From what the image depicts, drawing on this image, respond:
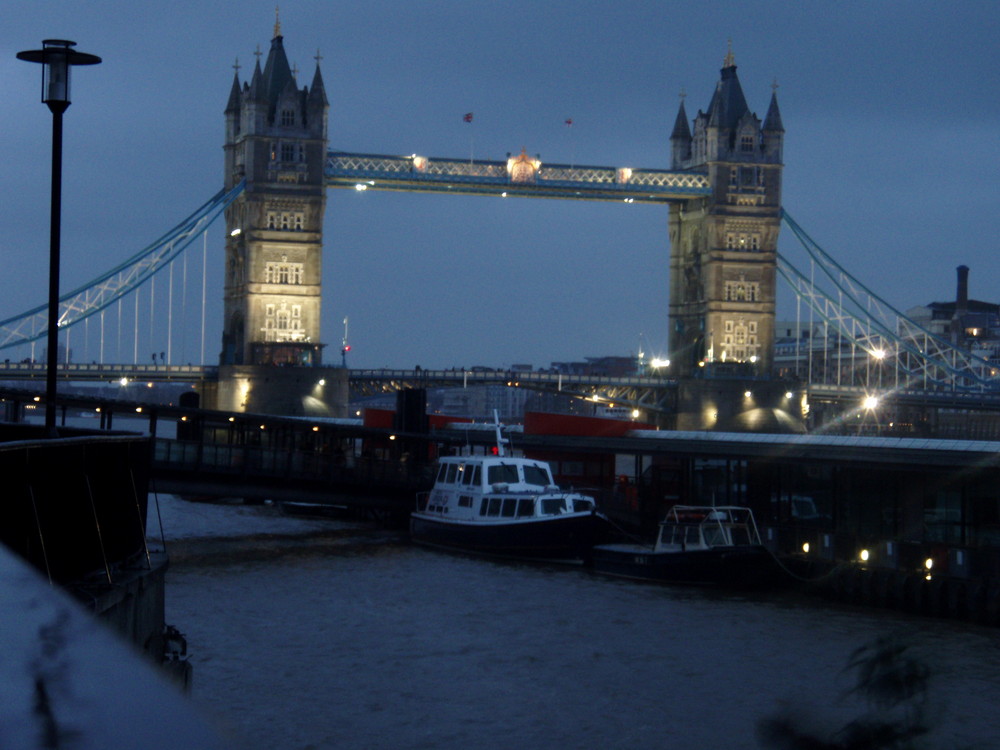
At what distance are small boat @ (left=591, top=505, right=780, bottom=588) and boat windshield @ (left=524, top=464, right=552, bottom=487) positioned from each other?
12.7 ft

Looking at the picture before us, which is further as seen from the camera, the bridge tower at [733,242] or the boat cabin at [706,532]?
the bridge tower at [733,242]

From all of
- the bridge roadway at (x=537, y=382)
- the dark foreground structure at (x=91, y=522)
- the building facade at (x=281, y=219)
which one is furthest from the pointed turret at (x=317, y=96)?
the dark foreground structure at (x=91, y=522)

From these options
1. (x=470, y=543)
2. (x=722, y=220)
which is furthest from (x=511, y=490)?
(x=722, y=220)

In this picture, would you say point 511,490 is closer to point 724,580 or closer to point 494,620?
point 724,580

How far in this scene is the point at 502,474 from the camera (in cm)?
3553

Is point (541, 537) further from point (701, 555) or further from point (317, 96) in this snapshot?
point (317, 96)

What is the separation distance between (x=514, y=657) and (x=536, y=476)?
14.2m

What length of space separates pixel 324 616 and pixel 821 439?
51.7 feet

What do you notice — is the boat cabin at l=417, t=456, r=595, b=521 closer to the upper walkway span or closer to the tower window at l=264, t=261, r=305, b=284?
the upper walkway span

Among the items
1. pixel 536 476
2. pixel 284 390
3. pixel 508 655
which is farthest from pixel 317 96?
pixel 508 655

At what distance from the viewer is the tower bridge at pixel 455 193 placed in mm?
79250

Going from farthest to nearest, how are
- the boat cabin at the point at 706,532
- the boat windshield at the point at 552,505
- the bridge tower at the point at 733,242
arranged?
the bridge tower at the point at 733,242
the boat windshield at the point at 552,505
the boat cabin at the point at 706,532

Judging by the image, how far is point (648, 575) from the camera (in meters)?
29.8

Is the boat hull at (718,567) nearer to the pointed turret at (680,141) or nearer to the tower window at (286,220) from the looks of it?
the tower window at (286,220)
